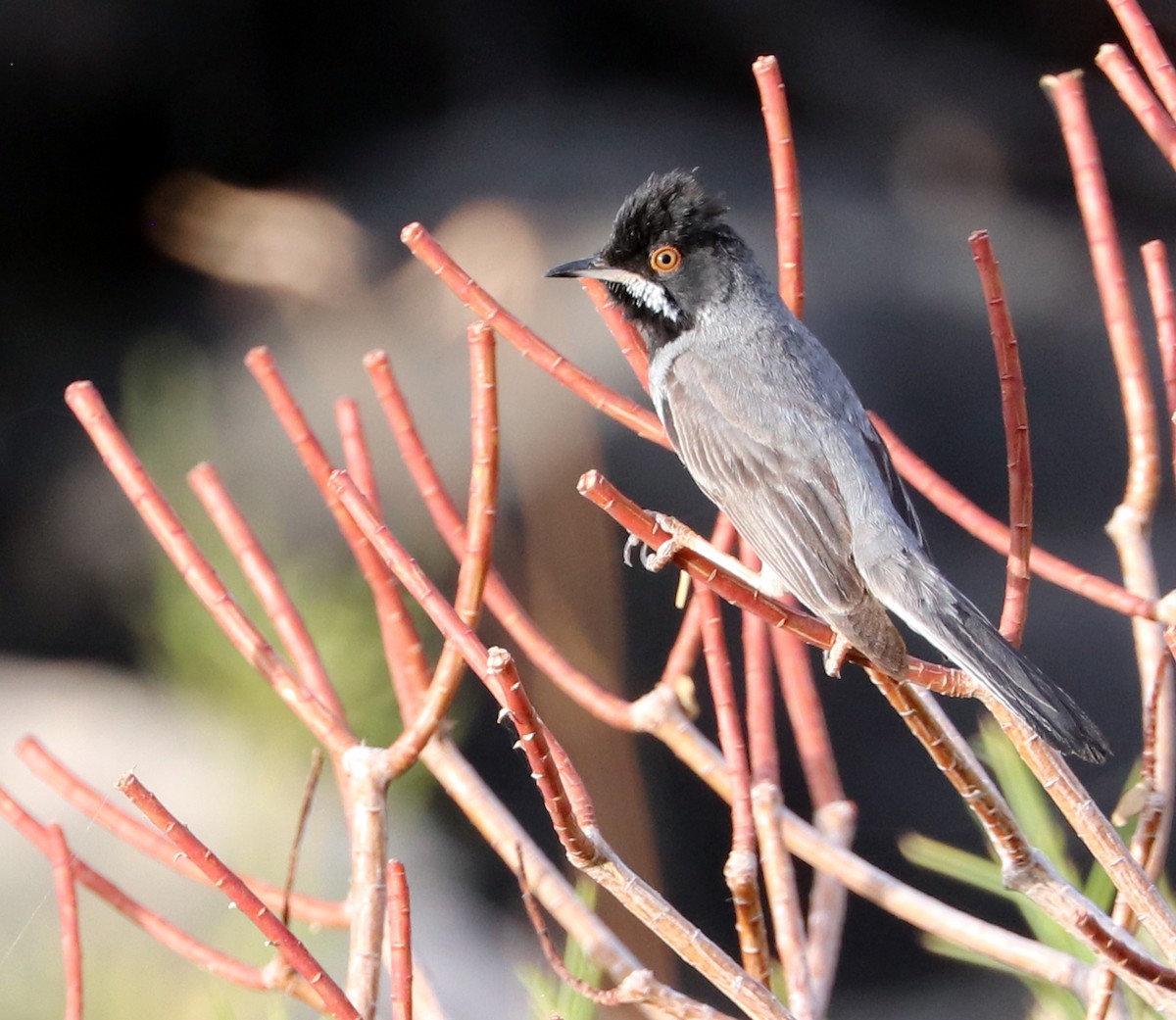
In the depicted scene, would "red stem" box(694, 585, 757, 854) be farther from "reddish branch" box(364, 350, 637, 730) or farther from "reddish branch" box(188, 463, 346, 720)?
"reddish branch" box(188, 463, 346, 720)

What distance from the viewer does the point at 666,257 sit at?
1186 mm

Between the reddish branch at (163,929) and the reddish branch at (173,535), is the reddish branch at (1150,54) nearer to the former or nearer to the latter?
the reddish branch at (173,535)

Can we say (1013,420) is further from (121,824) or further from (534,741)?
(121,824)

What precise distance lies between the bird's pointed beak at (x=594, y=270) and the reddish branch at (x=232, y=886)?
0.68 metres

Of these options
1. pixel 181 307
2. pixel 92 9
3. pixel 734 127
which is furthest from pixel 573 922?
pixel 92 9

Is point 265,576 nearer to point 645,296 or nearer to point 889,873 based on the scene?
point 645,296

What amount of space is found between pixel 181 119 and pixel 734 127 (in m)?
0.75

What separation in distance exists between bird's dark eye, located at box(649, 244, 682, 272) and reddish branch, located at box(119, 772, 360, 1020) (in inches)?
29.4

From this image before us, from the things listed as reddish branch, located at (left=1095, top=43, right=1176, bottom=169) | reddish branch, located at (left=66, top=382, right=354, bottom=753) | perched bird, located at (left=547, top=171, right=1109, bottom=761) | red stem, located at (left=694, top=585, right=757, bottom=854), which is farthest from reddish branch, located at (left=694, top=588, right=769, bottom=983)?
reddish branch, located at (left=1095, top=43, right=1176, bottom=169)

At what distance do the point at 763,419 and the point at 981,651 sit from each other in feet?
1.26

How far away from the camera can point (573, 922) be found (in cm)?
112

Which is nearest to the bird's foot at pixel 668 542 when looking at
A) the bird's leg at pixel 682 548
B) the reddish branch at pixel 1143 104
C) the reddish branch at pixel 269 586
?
the bird's leg at pixel 682 548

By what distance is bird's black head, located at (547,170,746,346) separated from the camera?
114 centimetres

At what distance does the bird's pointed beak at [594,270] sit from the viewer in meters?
1.16
